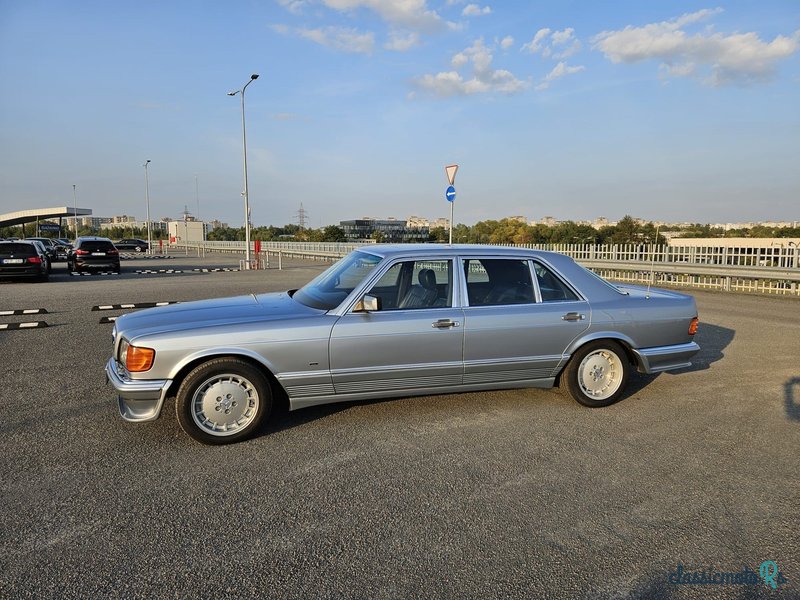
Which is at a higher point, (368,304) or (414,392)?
(368,304)

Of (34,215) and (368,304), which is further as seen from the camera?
(34,215)

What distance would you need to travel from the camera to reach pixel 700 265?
1631 centimetres

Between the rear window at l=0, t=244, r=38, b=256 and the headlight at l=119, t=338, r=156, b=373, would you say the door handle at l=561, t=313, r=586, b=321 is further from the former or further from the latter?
the rear window at l=0, t=244, r=38, b=256

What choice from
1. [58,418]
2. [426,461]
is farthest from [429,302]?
[58,418]

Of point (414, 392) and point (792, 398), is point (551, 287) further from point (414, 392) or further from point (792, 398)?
point (792, 398)

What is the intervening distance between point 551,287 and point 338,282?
2022 millimetres

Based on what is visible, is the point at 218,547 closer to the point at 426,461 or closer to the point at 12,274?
the point at 426,461

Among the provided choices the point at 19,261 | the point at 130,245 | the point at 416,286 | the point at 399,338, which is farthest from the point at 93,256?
the point at 130,245

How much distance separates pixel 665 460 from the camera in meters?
3.92

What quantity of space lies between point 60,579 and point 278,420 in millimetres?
2233

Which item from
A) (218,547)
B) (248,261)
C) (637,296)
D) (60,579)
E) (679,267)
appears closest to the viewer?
(60,579)

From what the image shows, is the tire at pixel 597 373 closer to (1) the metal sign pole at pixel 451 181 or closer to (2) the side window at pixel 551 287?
(2) the side window at pixel 551 287

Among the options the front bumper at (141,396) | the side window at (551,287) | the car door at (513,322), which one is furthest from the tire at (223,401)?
the side window at (551,287)

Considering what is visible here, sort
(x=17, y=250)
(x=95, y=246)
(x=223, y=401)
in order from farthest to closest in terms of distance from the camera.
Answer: (x=95, y=246)
(x=17, y=250)
(x=223, y=401)
